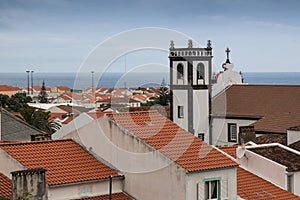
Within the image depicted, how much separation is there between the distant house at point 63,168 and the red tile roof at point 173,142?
167 centimetres

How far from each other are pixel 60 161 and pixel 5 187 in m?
2.04

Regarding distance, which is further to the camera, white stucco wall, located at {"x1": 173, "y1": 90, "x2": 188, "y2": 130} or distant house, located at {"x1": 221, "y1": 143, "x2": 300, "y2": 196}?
white stucco wall, located at {"x1": 173, "y1": 90, "x2": 188, "y2": 130}

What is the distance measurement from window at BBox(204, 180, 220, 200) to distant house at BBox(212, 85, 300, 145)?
84.1 ft

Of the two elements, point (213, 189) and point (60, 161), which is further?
point (60, 161)

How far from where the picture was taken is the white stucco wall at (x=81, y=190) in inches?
771

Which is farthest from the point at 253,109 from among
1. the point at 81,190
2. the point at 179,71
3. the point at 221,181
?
the point at 81,190

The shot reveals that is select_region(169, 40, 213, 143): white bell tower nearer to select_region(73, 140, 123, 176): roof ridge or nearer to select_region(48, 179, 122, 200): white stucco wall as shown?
select_region(73, 140, 123, 176): roof ridge

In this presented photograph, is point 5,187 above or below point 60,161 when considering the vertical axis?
below

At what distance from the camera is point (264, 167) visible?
24.0m

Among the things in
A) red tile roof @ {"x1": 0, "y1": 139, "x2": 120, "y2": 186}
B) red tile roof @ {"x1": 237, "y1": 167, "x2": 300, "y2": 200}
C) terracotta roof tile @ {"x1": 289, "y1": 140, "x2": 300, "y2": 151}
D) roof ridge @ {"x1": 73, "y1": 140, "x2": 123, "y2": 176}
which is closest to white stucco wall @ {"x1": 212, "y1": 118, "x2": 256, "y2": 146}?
terracotta roof tile @ {"x1": 289, "y1": 140, "x2": 300, "y2": 151}

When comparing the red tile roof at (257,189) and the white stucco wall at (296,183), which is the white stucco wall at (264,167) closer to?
the red tile roof at (257,189)

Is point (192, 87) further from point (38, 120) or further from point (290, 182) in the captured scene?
point (290, 182)

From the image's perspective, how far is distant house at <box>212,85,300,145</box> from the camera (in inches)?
1833

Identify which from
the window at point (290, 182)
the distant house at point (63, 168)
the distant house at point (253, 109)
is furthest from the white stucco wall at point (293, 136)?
the distant house at point (253, 109)
